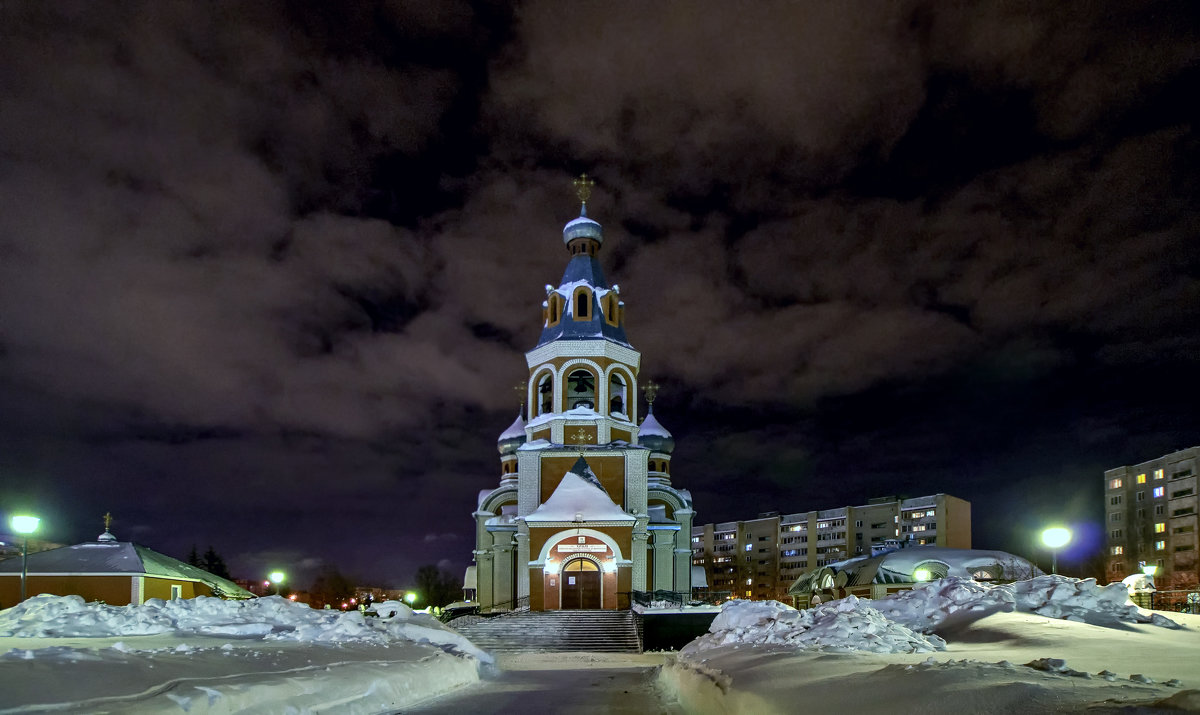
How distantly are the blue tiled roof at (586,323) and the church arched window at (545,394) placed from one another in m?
1.68

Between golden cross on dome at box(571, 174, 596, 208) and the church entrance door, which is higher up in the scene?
golden cross on dome at box(571, 174, 596, 208)

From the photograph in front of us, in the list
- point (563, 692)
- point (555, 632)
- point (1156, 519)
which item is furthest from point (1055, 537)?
point (1156, 519)

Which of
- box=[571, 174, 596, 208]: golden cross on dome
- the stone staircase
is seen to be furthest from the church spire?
the stone staircase

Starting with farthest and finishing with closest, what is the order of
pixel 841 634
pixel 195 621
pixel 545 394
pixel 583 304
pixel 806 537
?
pixel 806 537, pixel 545 394, pixel 583 304, pixel 195 621, pixel 841 634

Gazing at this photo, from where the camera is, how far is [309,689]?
9.01 m

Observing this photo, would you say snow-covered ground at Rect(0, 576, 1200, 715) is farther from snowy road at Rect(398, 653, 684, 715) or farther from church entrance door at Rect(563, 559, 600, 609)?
church entrance door at Rect(563, 559, 600, 609)

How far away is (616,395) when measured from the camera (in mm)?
39250

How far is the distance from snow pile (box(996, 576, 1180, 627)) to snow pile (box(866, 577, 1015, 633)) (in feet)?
1.30

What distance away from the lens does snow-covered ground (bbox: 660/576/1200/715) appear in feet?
17.9

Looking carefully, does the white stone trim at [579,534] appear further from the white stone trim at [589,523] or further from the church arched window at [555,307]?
the church arched window at [555,307]

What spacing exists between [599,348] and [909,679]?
3177 cm

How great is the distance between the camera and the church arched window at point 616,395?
38.6 metres

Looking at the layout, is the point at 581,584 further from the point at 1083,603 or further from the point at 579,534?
the point at 1083,603

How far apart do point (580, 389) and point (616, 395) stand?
1695 mm
